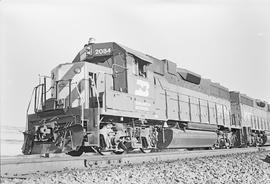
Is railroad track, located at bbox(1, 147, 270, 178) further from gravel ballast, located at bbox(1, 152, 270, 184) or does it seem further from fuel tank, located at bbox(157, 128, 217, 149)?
fuel tank, located at bbox(157, 128, 217, 149)

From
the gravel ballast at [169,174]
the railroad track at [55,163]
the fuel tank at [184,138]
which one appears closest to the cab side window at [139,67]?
the fuel tank at [184,138]

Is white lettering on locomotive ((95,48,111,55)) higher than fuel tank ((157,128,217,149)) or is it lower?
higher

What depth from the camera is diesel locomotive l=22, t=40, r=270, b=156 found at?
6.28 meters

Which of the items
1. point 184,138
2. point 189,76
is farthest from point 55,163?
point 189,76

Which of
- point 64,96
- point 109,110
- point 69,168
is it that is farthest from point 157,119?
point 69,168

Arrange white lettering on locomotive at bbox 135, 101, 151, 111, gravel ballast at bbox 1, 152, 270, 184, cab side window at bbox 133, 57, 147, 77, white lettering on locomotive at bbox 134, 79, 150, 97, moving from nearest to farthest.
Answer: gravel ballast at bbox 1, 152, 270, 184 < white lettering on locomotive at bbox 135, 101, 151, 111 < white lettering on locomotive at bbox 134, 79, 150, 97 < cab side window at bbox 133, 57, 147, 77

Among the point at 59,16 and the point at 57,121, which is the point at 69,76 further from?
the point at 59,16

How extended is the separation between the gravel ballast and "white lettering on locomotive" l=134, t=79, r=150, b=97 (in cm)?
259

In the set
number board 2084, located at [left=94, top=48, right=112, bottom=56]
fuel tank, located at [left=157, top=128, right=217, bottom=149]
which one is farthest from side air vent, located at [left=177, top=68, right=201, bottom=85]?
number board 2084, located at [left=94, top=48, right=112, bottom=56]

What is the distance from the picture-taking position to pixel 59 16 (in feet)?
16.1

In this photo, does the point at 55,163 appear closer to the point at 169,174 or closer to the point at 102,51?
the point at 169,174

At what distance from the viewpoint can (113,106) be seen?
262 inches

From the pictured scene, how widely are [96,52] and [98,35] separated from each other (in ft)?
1.78

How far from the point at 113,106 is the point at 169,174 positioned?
2526mm
